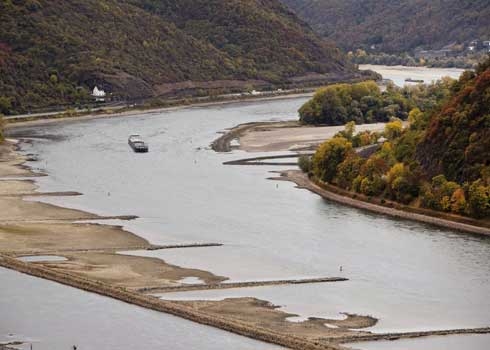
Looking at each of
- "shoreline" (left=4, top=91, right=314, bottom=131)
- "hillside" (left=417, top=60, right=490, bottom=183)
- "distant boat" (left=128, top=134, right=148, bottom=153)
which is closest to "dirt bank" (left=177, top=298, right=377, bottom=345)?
"hillside" (left=417, top=60, right=490, bottom=183)

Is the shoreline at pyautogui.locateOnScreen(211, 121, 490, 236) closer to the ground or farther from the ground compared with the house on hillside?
closer to the ground

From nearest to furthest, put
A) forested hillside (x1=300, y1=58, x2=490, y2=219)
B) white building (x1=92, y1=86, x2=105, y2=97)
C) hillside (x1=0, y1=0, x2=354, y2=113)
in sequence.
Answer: forested hillside (x1=300, y1=58, x2=490, y2=219), hillside (x1=0, y1=0, x2=354, y2=113), white building (x1=92, y1=86, x2=105, y2=97)

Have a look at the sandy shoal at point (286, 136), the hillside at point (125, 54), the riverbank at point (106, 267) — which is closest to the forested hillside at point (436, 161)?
the riverbank at point (106, 267)

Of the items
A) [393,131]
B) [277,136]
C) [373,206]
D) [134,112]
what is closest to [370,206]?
[373,206]

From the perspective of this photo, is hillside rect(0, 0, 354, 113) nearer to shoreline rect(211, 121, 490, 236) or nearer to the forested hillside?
shoreline rect(211, 121, 490, 236)

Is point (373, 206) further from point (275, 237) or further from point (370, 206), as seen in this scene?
point (275, 237)

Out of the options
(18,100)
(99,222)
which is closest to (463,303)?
(99,222)
